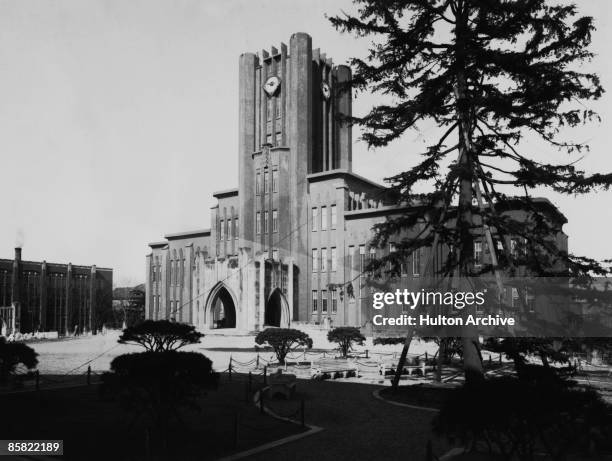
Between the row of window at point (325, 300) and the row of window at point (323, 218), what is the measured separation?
6.16m

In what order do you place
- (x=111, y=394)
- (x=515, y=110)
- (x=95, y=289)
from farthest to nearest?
(x=95, y=289), (x=515, y=110), (x=111, y=394)

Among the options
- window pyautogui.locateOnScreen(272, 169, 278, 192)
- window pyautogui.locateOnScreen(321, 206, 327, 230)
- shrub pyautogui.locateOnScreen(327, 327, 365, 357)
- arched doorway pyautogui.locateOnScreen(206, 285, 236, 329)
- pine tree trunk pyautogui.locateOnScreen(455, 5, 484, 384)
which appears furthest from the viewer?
window pyautogui.locateOnScreen(272, 169, 278, 192)

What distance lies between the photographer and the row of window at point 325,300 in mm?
50250

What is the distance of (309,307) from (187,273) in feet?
60.3

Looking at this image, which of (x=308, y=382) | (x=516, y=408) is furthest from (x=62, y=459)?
(x=308, y=382)

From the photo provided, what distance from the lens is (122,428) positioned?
38.5 feet

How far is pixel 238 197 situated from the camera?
59531mm

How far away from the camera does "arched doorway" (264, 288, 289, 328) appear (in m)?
50.1

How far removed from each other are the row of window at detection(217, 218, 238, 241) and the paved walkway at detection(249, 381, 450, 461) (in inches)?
1697

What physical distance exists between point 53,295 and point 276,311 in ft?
116

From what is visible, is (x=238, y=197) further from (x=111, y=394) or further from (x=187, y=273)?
(x=111, y=394)

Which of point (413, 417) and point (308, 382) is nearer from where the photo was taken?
point (413, 417)

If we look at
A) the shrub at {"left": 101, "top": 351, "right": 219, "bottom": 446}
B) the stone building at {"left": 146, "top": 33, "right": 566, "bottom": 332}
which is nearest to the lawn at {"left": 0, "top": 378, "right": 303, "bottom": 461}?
the shrub at {"left": 101, "top": 351, "right": 219, "bottom": 446}

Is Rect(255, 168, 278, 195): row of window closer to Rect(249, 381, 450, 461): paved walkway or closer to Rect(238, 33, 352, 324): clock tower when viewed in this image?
Rect(238, 33, 352, 324): clock tower
